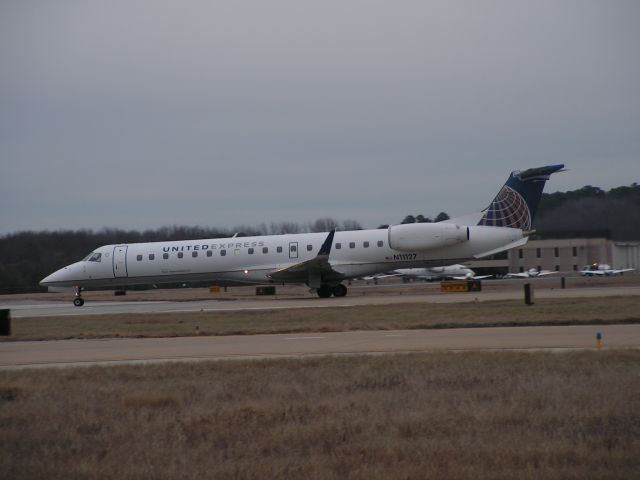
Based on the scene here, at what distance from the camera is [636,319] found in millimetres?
21734

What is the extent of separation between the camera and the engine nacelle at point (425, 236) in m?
38.9

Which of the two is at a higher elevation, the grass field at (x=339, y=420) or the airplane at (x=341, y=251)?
the airplane at (x=341, y=251)

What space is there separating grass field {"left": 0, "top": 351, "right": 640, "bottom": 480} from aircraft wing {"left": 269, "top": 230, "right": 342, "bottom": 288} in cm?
2390

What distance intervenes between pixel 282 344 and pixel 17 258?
7589 centimetres

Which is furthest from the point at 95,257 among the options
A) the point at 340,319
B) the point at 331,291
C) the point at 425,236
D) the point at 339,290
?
the point at 340,319

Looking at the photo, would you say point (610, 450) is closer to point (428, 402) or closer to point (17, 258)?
point (428, 402)

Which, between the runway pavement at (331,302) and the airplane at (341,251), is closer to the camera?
the runway pavement at (331,302)

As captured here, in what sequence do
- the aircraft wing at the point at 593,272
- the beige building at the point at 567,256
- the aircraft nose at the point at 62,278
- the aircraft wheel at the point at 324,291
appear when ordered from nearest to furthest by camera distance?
the aircraft wheel at the point at 324,291
the aircraft nose at the point at 62,278
the beige building at the point at 567,256
the aircraft wing at the point at 593,272

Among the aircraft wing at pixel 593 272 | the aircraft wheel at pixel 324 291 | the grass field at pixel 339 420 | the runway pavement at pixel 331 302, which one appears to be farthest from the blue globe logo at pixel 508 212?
the grass field at pixel 339 420

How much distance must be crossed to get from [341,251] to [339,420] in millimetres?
30518

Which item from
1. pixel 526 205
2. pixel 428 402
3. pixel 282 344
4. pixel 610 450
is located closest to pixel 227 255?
pixel 526 205

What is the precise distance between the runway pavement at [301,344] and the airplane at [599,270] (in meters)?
36.2

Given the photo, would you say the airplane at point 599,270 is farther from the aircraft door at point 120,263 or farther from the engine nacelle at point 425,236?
the aircraft door at point 120,263

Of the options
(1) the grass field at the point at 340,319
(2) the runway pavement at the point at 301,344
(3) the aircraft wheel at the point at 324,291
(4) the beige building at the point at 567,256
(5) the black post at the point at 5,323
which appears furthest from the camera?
(4) the beige building at the point at 567,256
